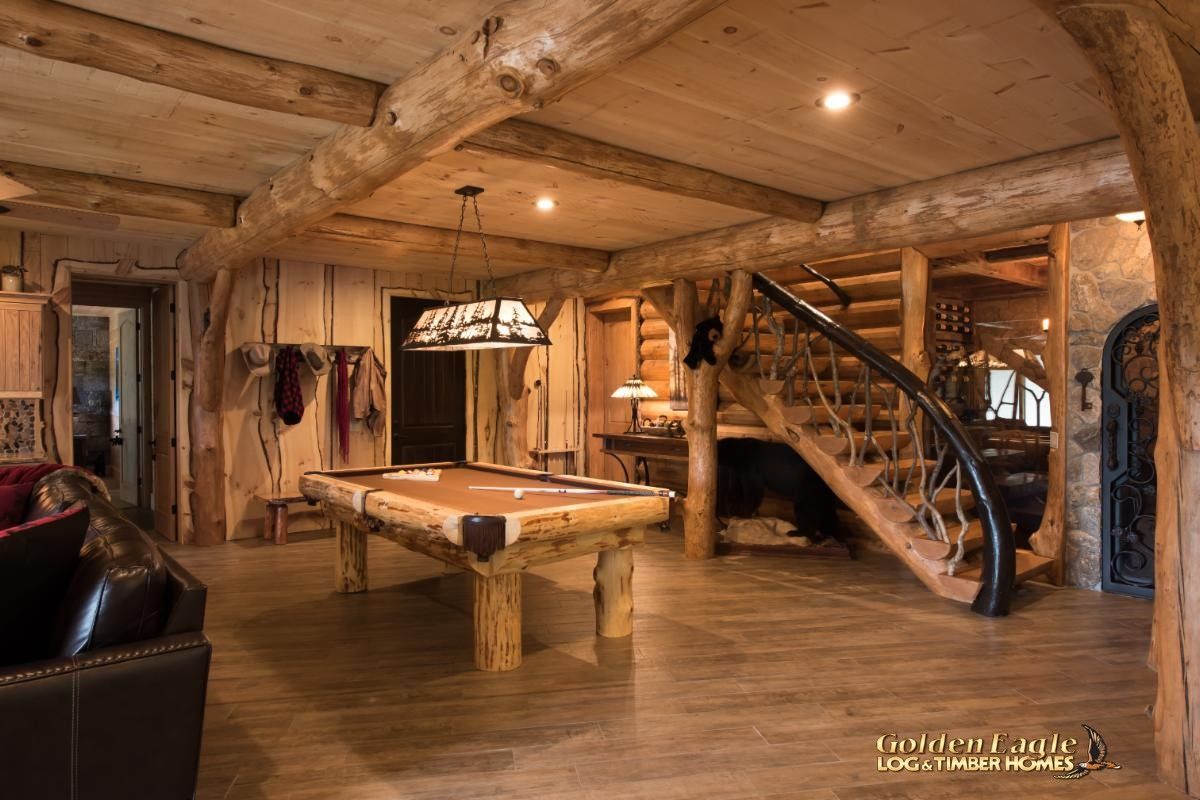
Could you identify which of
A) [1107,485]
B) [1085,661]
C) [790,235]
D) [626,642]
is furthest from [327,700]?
[1107,485]

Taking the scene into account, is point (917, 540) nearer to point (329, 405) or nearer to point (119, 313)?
point (329, 405)

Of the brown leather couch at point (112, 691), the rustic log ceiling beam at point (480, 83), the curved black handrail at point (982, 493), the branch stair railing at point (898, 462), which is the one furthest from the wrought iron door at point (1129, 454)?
the brown leather couch at point (112, 691)

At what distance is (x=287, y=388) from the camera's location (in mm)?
6914

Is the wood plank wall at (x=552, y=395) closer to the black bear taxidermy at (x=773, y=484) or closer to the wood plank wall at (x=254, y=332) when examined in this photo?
the wood plank wall at (x=254, y=332)

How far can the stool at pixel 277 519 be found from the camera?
259 inches

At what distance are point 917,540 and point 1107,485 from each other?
4.48ft

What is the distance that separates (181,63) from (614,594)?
3.15 meters

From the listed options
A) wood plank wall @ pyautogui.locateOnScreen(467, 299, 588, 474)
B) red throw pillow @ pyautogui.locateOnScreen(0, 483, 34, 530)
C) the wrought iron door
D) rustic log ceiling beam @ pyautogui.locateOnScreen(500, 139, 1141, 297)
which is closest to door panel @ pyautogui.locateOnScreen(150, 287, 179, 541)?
wood plank wall @ pyautogui.locateOnScreen(467, 299, 588, 474)

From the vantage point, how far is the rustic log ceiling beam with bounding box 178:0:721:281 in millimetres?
2053

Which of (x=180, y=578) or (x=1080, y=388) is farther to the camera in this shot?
(x=1080, y=388)

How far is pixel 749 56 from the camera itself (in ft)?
9.11

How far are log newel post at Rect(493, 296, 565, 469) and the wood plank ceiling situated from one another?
3.26 metres

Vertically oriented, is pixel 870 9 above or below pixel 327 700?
above

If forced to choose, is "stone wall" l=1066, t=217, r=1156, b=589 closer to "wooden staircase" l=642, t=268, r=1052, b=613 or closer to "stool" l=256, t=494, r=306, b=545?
"wooden staircase" l=642, t=268, r=1052, b=613
